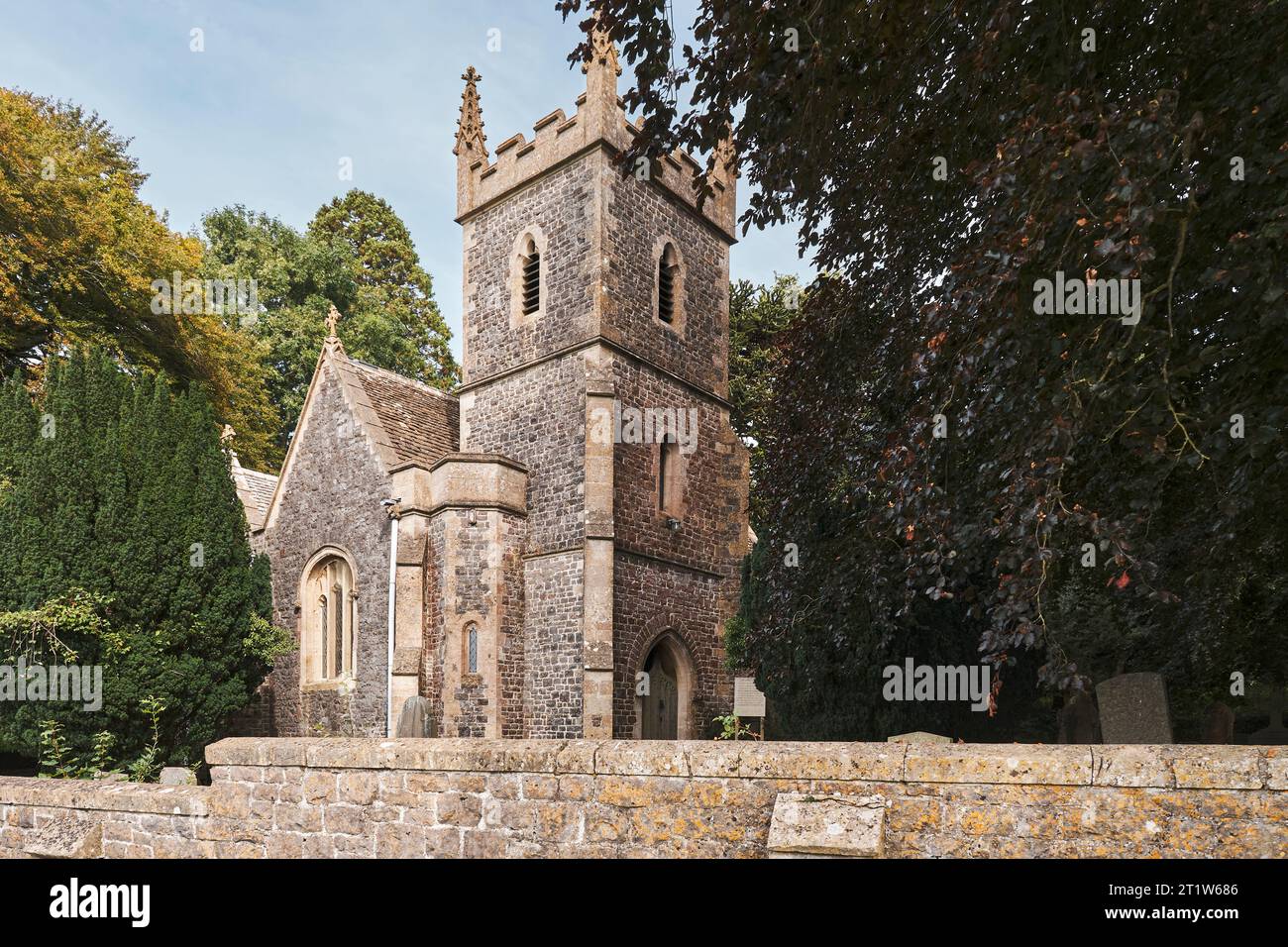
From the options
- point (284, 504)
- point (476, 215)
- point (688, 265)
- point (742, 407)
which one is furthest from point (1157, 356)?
point (742, 407)

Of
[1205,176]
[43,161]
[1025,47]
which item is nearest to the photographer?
[1205,176]

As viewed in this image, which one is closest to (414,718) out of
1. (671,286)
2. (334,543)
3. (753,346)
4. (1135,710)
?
(334,543)

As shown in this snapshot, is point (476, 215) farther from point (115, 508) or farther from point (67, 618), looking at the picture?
point (67, 618)

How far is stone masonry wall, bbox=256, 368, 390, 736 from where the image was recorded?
17.2 metres

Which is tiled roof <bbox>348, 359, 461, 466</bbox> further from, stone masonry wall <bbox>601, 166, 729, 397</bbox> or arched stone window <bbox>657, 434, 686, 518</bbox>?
stone masonry wall <bbox>601, 166, 729, 397</bbox>

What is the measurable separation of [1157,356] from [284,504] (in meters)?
18.0

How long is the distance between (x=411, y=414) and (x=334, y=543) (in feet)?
10.6

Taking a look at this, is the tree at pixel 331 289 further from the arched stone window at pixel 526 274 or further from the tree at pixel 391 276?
the arched stone window at pixel 526 274

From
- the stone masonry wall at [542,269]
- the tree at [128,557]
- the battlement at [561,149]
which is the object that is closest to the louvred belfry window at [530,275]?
the stone masonry wall at [542,269]

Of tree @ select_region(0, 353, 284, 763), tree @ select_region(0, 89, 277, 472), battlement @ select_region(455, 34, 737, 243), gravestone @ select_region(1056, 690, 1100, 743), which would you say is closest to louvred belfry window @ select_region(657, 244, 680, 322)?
battlement @ select_region(455, 34, 737, 243)

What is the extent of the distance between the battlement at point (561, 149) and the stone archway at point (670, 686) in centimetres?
801

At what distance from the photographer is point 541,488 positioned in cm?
1728

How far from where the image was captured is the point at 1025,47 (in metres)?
6.47

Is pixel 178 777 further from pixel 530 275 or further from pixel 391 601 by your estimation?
pixel 530 275
